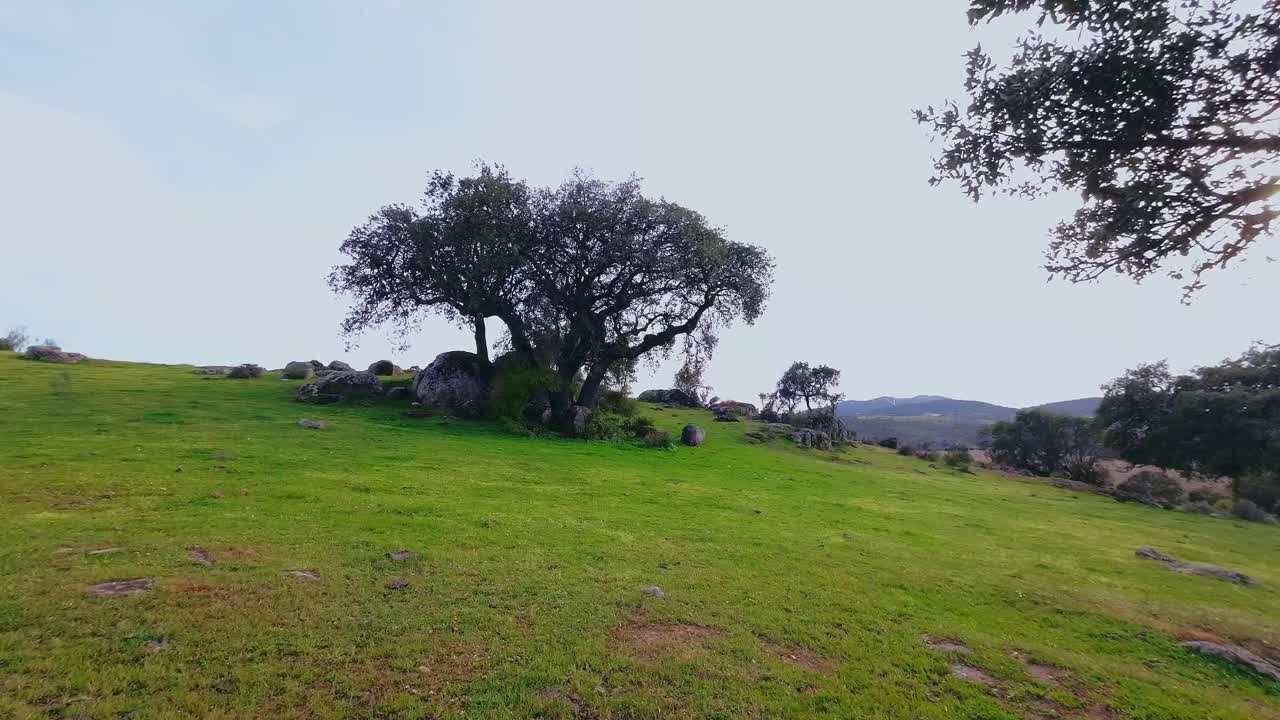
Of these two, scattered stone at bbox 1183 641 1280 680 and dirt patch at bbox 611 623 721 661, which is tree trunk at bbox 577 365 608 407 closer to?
dirt patch at bbox 611 623 721 661

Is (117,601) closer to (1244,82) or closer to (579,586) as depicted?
(579,586)

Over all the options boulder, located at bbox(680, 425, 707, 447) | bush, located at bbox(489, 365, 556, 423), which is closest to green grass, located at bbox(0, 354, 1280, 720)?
bush, located at bbox(489, 365, 556, 423)

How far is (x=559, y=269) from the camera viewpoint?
3456cm

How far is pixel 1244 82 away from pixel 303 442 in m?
22.9

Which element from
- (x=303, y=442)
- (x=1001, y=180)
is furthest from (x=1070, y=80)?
(x=303, y=442)

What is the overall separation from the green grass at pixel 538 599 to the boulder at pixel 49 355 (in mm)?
26192

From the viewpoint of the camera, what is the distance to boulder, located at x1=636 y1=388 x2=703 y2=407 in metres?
57.6

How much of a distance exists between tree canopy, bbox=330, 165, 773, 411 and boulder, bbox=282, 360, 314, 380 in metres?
7.50

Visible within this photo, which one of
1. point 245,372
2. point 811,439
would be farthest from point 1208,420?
point 245,372

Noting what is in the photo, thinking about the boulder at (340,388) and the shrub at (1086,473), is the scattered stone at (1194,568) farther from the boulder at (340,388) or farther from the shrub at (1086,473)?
the shrub at (1086,473)

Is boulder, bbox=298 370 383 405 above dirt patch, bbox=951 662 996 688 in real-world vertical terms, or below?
above

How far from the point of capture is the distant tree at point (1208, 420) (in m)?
38.2

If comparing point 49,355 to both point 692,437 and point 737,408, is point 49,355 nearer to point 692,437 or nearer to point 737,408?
point 692,437

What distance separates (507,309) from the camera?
3453 centimetres
